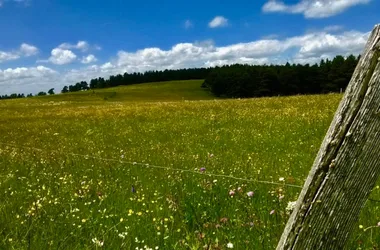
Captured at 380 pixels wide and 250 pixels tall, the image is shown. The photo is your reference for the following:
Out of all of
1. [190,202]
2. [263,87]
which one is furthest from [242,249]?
[263,87]

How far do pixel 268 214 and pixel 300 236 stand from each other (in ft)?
9.52

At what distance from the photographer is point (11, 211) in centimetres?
638

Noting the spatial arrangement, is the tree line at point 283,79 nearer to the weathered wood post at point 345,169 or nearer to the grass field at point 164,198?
the grass field at point 164,198

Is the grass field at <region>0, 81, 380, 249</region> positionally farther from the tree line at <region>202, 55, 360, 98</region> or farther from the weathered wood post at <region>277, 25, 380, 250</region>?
the tree line at <region>202, 55, 360, 98</region>

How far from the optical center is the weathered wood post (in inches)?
79.4

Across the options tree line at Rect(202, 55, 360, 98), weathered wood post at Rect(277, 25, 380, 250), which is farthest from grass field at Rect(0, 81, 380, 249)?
tree line at Rect(202, 55, 360, 98)

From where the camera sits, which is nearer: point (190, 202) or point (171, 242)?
point (171, 242)

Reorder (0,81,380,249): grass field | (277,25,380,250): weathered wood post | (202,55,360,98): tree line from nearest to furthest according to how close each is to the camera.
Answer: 1. (277,25,380,250): weathered wood post
2. (0,81,380,249): grass field
3. (202,55,360,98): tree line

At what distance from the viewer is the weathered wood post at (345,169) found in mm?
2018

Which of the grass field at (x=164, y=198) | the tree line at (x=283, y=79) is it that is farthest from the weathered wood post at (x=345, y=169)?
the tree line at (x=283, y=79)

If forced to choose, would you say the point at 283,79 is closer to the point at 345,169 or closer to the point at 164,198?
the point at 164,198

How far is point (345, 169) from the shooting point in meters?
2.08

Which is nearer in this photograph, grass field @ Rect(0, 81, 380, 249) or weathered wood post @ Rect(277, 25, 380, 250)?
weathered wood post @ Rect(277, 25, 380, 250)

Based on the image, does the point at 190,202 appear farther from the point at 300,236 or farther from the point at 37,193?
the point at 300,236
